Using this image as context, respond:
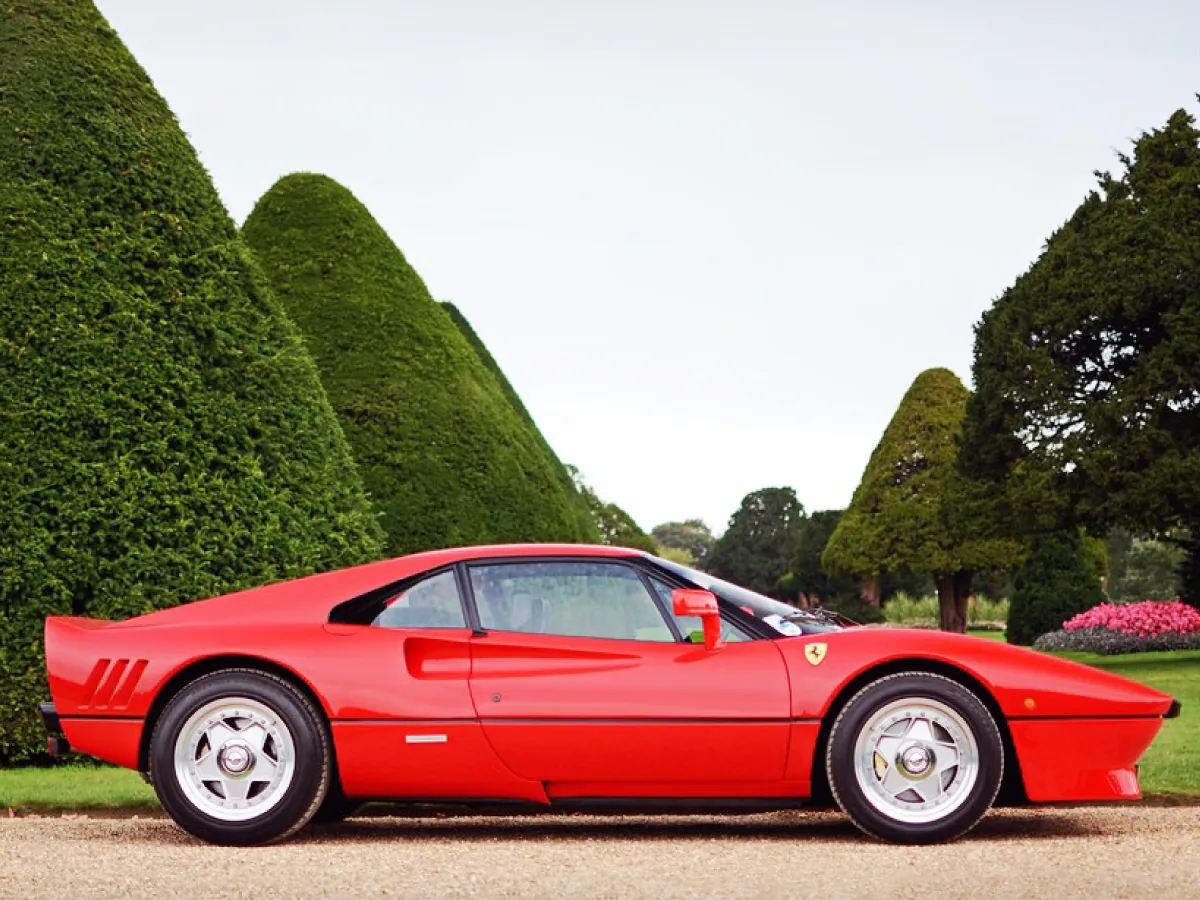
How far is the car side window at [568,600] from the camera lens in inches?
A: 269

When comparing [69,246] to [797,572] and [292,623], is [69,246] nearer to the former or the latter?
[292,623]

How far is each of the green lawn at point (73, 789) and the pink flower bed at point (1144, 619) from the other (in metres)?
23.2

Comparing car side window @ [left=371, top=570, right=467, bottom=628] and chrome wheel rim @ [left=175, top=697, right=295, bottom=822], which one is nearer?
chrome wheel rim @ [left=175, top=697, right=295, bottom=822]

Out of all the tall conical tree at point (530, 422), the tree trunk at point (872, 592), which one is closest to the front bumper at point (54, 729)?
the tall conical tree at point (530, 422)

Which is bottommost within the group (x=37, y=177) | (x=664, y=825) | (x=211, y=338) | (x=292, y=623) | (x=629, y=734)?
(x=664, y=825)

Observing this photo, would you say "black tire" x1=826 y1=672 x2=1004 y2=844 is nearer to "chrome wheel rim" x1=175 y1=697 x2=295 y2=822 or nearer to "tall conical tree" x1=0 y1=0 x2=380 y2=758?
"chrome wheel rim" x1=175 y1=697 x2=295 y2=822

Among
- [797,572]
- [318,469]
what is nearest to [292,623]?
[318,469]

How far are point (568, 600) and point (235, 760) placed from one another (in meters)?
1.62

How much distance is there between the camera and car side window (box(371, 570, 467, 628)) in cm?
692

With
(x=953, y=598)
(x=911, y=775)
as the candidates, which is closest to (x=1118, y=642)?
(x=953, y=598)

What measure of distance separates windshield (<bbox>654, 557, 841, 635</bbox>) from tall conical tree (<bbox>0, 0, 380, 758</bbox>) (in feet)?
15.9

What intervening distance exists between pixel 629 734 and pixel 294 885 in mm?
1623

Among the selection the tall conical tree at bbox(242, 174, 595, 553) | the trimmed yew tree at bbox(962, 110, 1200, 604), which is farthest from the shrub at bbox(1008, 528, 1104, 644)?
the tall conical tree at bbox(242, 174, 595, 553)

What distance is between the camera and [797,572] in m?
58.0
